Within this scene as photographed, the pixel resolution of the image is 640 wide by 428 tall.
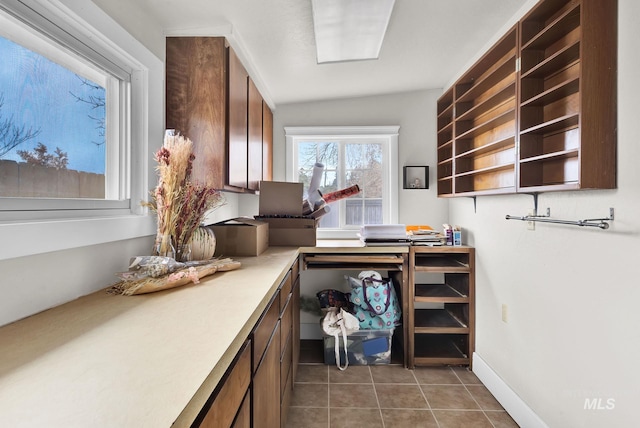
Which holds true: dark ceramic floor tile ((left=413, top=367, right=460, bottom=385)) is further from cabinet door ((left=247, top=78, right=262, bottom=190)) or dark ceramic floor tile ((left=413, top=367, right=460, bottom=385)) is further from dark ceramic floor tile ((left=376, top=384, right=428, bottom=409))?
cabinet door ((left=247, top=78, right=262, bottom=190))

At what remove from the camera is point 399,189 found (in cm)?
320

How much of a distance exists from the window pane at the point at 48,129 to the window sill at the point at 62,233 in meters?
0.12

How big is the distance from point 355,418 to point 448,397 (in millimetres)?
671

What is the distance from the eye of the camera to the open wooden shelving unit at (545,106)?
1.31 metres

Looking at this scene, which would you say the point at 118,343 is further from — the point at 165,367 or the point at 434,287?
the point at 434,287

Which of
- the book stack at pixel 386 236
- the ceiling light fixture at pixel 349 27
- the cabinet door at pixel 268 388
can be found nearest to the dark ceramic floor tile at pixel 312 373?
the cabinet door at pixel 268 388

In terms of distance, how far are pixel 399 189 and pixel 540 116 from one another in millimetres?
1537

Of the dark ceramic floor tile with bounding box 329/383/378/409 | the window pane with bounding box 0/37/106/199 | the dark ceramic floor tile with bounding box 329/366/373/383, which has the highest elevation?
the window pane with bounding box 0/37/106/199

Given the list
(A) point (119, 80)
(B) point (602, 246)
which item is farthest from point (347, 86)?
(B) point (602, 246)

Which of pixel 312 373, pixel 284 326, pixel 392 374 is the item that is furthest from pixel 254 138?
pixel 392 374

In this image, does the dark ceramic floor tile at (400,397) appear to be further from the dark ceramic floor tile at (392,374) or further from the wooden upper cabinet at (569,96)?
the wooden upper cabinet at (569,96)

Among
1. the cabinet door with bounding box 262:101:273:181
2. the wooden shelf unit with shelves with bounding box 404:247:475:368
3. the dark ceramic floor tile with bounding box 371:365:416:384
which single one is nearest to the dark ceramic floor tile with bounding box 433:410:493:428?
the dark ceramic floor tile with bounding box 371:365:416:384

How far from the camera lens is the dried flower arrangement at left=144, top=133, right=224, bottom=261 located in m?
1.34

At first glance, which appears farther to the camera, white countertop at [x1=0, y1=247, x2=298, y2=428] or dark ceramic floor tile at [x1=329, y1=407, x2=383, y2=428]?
dark ceramic floor tile at [x1=329, y1=407, x2=383, y2=428]
